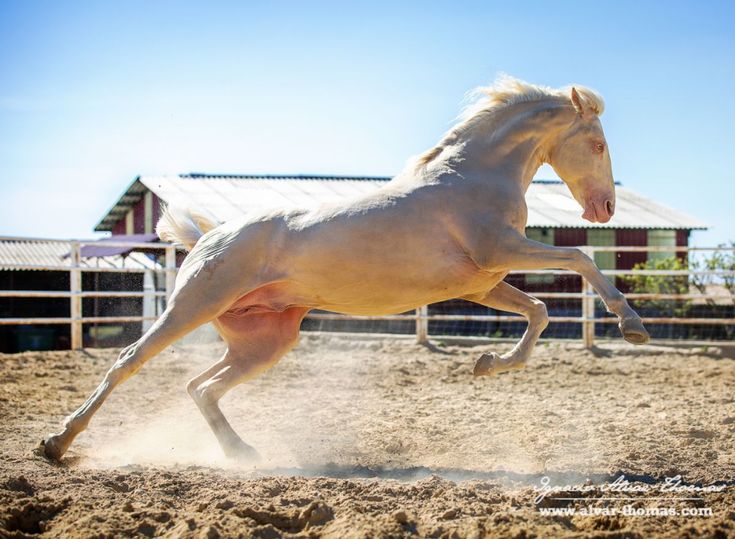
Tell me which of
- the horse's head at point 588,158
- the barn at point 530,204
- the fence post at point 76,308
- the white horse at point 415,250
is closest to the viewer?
the white horse at point 415,250

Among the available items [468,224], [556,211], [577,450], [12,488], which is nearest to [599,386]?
[577,450]

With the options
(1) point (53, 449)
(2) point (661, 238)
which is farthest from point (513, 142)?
(2) point (661, 238)

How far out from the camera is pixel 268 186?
2211cm

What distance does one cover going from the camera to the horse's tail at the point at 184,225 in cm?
554

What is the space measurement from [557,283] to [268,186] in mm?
8570

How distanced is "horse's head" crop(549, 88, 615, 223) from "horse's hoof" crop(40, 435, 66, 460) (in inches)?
143

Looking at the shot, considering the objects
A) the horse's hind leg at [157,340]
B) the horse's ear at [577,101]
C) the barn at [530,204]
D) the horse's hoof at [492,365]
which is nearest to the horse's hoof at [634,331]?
the horse's hoof at [492,365]

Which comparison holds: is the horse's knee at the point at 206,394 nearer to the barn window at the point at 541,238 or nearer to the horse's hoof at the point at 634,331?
the horse's hoof at the point at 634,331

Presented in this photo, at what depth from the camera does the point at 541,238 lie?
2022 centimetres

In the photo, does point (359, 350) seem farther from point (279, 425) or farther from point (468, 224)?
point (468, 224)

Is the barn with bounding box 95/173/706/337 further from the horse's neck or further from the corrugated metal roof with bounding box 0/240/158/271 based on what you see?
the horse's neck

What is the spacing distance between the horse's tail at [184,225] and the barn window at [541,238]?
1362 centimetres

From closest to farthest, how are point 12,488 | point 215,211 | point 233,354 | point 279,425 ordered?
point 12,488, point 233,354, point 279,425, point 215,211

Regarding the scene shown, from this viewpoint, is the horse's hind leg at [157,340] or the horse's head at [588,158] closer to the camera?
the horse's hind leg at [157,340]
